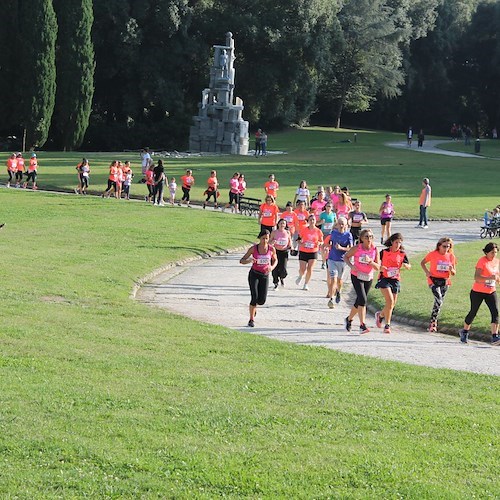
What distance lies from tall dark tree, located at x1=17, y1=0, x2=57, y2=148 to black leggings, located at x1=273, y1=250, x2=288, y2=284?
139ft

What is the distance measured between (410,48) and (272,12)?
19684 mm

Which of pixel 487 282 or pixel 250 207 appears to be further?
pixel 250 207

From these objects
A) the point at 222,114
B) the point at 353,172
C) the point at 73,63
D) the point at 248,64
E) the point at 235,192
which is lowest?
the point at 235,192

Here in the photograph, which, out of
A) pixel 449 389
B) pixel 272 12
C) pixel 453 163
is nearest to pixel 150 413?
pixel 449 389

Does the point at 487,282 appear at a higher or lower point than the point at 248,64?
lower

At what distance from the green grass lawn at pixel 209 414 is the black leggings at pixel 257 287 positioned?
47.4 inches

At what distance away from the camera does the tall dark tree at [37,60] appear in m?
60.5

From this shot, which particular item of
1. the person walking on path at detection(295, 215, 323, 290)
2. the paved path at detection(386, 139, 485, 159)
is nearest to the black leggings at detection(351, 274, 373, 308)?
the person walking on path at detection(295, 215, 323, 290)

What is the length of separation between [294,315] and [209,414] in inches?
351

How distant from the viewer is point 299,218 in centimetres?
2341

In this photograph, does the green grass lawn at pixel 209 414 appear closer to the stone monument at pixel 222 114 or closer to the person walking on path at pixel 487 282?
the person walking on path at pixel 487 282

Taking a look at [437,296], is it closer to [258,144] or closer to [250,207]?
[250,207]

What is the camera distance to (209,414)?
10305 millimetres

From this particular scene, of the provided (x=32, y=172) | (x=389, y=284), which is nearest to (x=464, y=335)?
(x=389, y=284)
